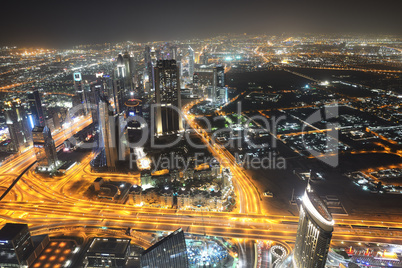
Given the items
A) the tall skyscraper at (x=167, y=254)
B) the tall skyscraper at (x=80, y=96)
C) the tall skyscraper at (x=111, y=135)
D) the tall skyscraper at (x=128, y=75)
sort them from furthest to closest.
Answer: the tall skyscraper at (x=128, y=75) < the tall skyscraper at (x=80, y=96) < the tall skyscraper at (x=111, y=135) < the tall skyscraper at (x=167, y=254)

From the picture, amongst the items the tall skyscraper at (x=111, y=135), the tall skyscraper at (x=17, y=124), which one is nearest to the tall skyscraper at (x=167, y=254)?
the tall skyscraper at (x=111, y=135)

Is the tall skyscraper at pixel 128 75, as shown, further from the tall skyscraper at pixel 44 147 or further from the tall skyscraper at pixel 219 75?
the tall skyscraper at pixel 44 147

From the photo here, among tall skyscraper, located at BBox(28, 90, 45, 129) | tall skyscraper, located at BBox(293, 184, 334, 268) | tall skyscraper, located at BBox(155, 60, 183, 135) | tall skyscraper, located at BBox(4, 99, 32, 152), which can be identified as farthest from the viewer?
tall skyscraper, located at BBox(155, 60, 183, 135)

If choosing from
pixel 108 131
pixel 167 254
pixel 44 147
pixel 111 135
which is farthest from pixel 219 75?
pixel 167 254

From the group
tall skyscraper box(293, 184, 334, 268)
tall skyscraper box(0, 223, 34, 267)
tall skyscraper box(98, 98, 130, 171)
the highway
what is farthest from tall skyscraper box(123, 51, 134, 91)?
tall skyscraper box(293, 184, 334, 268)

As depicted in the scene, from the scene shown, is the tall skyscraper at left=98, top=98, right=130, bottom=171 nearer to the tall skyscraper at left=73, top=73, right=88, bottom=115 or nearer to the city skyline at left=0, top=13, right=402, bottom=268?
the city skyline at left=0, top=13, right=402, bottom=268

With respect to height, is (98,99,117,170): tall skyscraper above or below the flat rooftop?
above

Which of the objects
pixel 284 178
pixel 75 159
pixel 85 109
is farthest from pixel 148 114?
pixel 284 178
